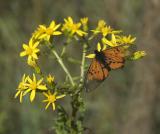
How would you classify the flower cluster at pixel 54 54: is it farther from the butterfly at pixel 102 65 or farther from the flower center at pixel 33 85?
the butterfly at pixel 102 65

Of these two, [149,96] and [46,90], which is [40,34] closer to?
[46,90]

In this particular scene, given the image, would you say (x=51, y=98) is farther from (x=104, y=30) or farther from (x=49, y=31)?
(x=104, y=30)

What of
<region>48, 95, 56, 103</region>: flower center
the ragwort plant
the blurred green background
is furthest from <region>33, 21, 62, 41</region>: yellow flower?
the blurred green background

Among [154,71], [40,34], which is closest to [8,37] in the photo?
[154,71]

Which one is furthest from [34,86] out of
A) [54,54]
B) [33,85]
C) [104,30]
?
[104,30]

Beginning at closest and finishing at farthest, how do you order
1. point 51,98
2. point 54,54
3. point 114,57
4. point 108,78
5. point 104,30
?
Result: point 114,57 → point 51,98 → point 54,54 → point 104,30 → point 108,78

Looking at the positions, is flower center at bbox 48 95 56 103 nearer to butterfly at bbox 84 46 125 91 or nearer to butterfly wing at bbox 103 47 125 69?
butterfly at bbox 84 46 125 91

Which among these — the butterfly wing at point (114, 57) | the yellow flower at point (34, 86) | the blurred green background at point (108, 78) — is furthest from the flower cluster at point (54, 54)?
the blurred green background at point (108, 78)
